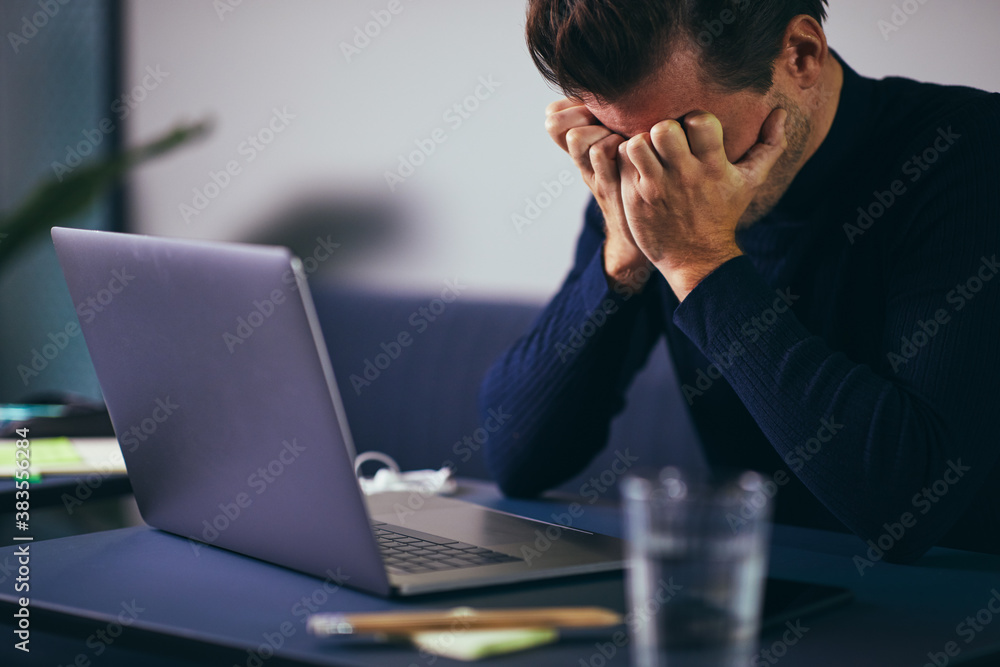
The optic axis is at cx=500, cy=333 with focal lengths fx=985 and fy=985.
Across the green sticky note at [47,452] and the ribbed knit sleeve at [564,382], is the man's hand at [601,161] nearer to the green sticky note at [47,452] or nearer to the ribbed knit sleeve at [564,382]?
the ribbed knit sleeve at [564,382]

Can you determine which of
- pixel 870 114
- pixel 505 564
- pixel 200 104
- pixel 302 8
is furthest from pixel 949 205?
pixel 200 104

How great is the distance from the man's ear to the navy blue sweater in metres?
0.06

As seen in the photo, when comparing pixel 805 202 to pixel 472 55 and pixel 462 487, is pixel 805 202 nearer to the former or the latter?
pixel 462 487

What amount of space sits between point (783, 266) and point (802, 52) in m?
0.24

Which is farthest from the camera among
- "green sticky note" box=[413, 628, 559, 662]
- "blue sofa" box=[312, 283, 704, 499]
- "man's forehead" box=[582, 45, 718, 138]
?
"blue sofa" box=[312, 283, 704, 499]

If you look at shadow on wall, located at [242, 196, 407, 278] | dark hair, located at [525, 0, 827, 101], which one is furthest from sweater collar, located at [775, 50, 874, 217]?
shadow on wall, located at [242, 196, 407, 278]

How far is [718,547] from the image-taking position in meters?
0.49

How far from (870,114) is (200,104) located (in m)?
2.07

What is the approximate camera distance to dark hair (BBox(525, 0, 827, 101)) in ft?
3.05

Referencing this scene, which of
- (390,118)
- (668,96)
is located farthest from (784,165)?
(390,118)

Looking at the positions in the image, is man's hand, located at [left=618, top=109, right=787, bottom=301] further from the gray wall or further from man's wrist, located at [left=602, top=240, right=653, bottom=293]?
the gray wall

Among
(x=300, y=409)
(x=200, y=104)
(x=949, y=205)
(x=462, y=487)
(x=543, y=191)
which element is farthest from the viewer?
(x=200, y=104)

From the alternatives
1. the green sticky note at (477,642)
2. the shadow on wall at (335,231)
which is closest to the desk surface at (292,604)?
the green sticky note at (477,642)

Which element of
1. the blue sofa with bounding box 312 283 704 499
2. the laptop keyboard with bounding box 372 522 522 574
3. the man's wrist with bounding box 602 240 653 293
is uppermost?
the man's wrist with bounding box 602 240 653 293
